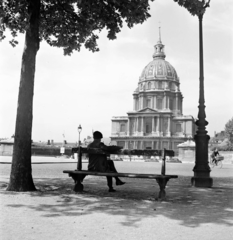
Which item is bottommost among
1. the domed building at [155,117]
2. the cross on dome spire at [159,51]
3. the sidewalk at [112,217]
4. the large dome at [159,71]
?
the sidewalk at [112,217]

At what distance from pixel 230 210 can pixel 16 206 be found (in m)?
3.98

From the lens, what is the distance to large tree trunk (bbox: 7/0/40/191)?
329 inches

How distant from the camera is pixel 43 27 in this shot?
11.6 m

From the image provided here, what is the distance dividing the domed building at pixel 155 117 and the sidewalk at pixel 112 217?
79556 mm

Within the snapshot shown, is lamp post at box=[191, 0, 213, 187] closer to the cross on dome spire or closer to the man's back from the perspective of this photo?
the man's back

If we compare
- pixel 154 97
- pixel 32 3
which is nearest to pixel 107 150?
pixel 32 3

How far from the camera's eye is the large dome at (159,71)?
9731cm

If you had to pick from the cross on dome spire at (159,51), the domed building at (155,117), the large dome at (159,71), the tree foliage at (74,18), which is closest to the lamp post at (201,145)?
the tree foliage at (74,18)

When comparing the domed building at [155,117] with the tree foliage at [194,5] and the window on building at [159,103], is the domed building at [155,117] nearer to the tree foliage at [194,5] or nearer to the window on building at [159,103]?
the window on building at [159,103]

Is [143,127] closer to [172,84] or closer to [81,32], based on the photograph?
[172,84]

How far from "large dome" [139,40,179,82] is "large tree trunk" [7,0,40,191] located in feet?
291

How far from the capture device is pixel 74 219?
493cm

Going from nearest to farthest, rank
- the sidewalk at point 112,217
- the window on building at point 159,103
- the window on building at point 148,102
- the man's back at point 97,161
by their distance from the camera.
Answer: the sidewalk at point 112,217 → the man's back at point 97,161 → the window on building at point 159,103 → the window on building at point 148,102

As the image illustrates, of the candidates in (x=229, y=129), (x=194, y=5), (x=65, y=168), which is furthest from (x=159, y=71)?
(x=194, y=5)
